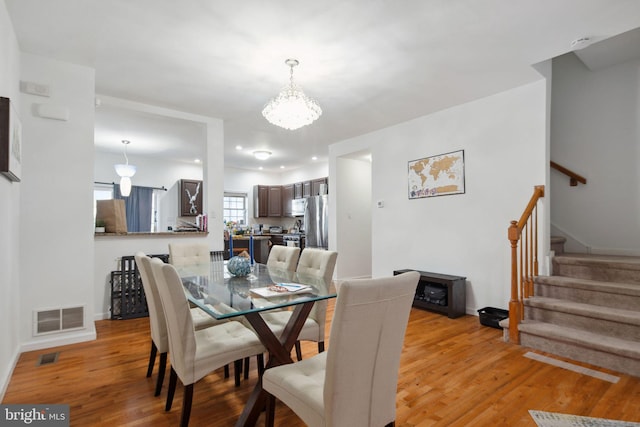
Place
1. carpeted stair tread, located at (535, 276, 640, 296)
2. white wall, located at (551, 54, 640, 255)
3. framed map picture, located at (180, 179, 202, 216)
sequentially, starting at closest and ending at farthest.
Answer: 1. carpeted stair tread, located at (535, 276, 640, 296)
2. white wall, located at (551, 54, 640, 255)
3. framed map picture, located at (180, 179, 202, 216)

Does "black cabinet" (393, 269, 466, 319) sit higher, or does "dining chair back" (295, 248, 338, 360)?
"dining chair back" (295, 248, 338, 360)

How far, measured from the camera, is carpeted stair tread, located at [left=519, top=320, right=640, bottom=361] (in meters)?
2.45

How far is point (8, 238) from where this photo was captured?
248 cm

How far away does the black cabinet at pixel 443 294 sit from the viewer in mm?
3867

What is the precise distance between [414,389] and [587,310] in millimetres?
1812

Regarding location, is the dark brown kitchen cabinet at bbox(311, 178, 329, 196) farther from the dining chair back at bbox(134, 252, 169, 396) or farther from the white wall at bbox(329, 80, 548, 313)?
the dining chair back at bbox(134, 252, 169, 396)

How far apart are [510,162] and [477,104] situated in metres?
0.83

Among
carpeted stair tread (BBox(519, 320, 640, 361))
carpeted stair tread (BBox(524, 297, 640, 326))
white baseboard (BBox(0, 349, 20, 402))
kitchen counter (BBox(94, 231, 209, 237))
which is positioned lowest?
white baseboard (BBox(0, 349, 20, 402))

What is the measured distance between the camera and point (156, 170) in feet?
24.3

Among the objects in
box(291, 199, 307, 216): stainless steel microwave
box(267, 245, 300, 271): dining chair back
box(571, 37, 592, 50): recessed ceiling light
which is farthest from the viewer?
box(291, 199, 307, 216): stainless steel microwave

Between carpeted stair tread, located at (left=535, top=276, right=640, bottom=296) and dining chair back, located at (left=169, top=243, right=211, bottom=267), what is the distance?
3504 millimetres

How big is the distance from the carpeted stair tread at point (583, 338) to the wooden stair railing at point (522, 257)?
0.11 meters

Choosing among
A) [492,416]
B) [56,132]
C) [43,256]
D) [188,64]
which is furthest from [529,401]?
[56,132]

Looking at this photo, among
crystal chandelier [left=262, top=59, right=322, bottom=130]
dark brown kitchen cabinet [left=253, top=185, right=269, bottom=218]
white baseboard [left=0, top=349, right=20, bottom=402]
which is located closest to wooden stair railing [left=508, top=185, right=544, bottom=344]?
crystal chandelier [left=262, top=59, right=322, bottom=130]
